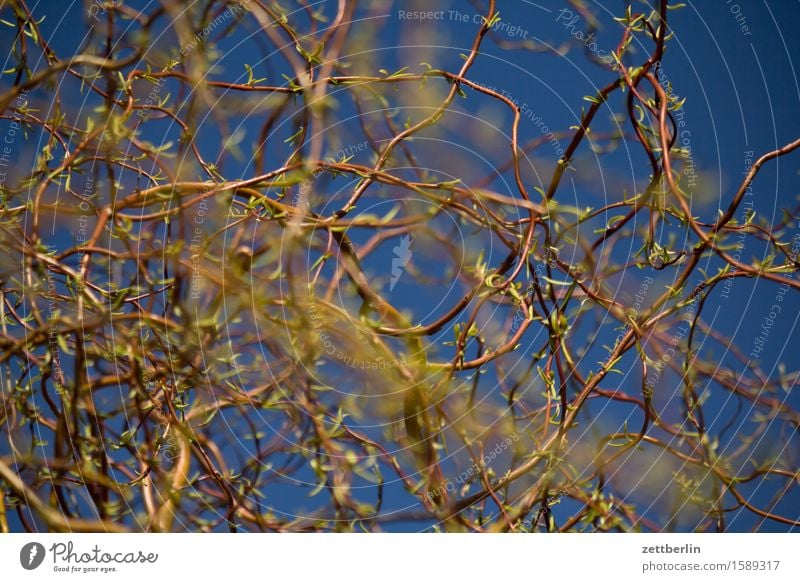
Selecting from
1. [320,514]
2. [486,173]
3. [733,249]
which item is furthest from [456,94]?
[320,514]

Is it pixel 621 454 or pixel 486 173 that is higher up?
pixel 486 173

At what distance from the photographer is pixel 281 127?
0.78m

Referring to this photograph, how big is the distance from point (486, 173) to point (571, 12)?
183mm

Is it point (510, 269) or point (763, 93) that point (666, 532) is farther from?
point (763, 93)

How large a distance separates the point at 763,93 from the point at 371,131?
1.31 feet

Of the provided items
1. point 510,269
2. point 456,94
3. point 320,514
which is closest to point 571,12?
point 456,94

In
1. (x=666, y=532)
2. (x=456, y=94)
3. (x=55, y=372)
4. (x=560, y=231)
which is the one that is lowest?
(x=666, y=532)

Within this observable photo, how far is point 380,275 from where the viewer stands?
0.77 meters

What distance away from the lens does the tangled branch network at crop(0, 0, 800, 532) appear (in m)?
0.76

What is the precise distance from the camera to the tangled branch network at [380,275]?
0.76 metres

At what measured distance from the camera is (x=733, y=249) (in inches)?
30.7
